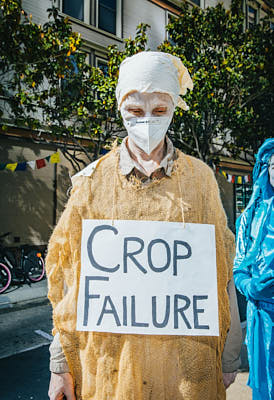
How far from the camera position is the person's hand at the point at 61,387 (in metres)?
1.41

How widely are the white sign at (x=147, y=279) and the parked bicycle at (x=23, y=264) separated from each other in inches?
305

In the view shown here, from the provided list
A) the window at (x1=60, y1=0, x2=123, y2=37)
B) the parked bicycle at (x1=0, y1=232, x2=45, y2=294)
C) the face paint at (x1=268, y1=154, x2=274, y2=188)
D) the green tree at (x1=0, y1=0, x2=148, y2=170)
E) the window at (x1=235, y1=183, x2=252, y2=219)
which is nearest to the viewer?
the face paint at (x1=268, y1=154, x2=274, y2=188)

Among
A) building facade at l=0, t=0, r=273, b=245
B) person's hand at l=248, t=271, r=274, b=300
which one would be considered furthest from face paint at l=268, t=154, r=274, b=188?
building facade at l=0, t=0, r=273, b=245

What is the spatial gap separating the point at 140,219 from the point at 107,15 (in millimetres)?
13992

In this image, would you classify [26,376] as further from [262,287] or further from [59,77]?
[59,77]

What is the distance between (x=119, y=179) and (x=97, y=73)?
870cm

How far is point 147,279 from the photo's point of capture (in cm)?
140

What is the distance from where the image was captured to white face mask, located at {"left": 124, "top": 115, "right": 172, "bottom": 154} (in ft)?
4.72

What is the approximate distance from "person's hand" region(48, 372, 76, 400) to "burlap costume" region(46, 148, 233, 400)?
3cm

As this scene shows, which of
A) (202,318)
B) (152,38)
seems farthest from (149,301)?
(152,38)

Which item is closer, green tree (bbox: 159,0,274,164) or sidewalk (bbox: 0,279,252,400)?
sidewalk (bbox: 0,279,252,400)

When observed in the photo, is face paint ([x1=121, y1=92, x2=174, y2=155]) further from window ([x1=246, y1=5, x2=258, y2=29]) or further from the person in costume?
window ([x1=246, y1=5, x2=258, y2=29])

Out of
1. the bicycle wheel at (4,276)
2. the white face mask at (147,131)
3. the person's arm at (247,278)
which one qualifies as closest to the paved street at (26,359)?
the person's arm at (247,278)

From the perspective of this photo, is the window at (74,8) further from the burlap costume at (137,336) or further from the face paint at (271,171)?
the burlap costume at (137,336)
